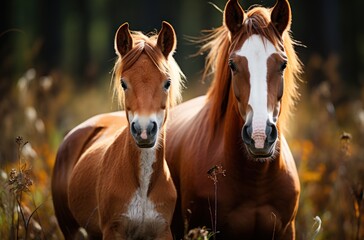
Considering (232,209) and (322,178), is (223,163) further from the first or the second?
(322,178)

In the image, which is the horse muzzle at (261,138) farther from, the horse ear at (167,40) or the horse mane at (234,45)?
the horse ear at (167,40)

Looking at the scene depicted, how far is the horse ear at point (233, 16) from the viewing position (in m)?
5.16

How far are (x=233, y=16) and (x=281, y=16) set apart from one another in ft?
1.09

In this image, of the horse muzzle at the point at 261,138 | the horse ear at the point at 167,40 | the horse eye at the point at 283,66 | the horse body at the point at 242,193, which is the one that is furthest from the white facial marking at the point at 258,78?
the horse body at the point at 242,193

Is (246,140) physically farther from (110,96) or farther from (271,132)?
(110,96)

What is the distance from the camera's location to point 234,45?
16.7 feet

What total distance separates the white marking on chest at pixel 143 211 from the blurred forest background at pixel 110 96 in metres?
0.62

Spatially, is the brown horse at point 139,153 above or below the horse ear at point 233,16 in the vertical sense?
below

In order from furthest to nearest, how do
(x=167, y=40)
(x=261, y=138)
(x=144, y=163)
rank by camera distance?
(x=167, y=40)
(x=144, y=163)
(x=261, y=138)

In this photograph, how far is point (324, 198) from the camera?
8.09 m

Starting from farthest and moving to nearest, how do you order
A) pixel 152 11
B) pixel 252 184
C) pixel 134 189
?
pixel 152 11 → pixel 252 184 → pixel 134 189

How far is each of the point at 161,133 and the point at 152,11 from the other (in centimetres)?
1684

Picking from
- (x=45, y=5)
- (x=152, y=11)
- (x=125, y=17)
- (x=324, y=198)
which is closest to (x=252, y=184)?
(x=324, y=198)

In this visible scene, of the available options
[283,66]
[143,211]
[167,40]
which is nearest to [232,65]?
[283,66]
